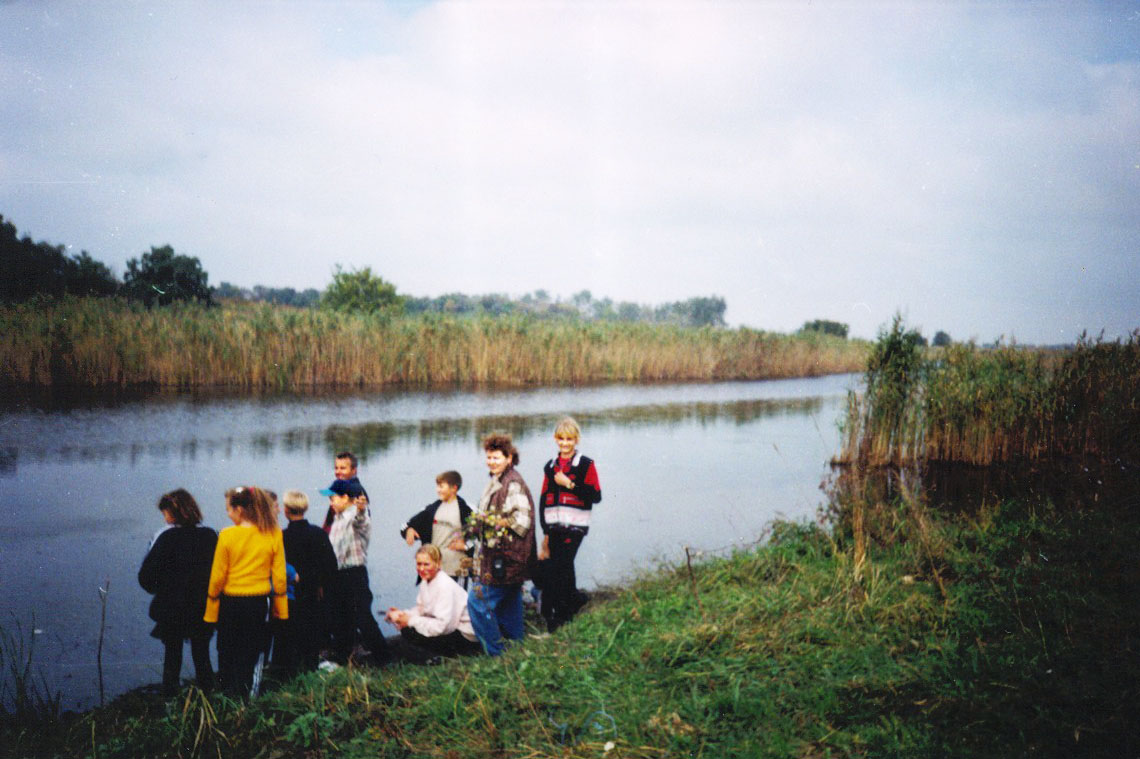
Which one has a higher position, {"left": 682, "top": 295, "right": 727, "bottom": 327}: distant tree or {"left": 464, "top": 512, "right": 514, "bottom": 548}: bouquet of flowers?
{"left": 682, "top": 295, "right": 727, "bottom": 327}: distant tree

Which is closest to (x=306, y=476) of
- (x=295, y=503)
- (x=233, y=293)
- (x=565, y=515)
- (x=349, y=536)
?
(x=349, y=536)

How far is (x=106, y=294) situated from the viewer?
688 inches

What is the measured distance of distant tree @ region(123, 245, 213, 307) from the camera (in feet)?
57.3

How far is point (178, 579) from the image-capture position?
4.85 meters

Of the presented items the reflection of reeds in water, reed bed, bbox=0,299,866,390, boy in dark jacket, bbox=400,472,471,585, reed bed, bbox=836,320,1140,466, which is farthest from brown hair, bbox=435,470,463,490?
reed bed, bbox=0,299,866,390

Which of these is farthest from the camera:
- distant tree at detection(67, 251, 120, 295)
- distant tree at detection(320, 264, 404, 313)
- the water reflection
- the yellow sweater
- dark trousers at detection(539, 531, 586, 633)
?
distant tree at detection(320, 264, 404, 313)

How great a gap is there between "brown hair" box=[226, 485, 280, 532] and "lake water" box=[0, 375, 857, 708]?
5.71ft

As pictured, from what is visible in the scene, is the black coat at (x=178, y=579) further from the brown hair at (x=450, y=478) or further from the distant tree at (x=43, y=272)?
the distant tree at (x=43, y=272)

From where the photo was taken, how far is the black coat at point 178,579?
15.8 ft

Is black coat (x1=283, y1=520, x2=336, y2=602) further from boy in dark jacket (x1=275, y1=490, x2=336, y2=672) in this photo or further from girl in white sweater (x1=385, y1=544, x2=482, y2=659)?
girl in white sweater (x1=385, y1=544, x2=482, y2=659)

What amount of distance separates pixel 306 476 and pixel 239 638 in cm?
643

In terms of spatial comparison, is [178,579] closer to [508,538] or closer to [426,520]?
[426,520]

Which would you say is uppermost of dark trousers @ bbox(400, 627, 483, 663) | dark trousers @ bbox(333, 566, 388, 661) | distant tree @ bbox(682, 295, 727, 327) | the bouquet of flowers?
distant tree @ bbox(682, 295, 727, 327)

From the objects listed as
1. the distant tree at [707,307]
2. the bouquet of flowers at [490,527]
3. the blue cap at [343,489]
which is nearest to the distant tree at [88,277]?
the blue cap at [343,489]
